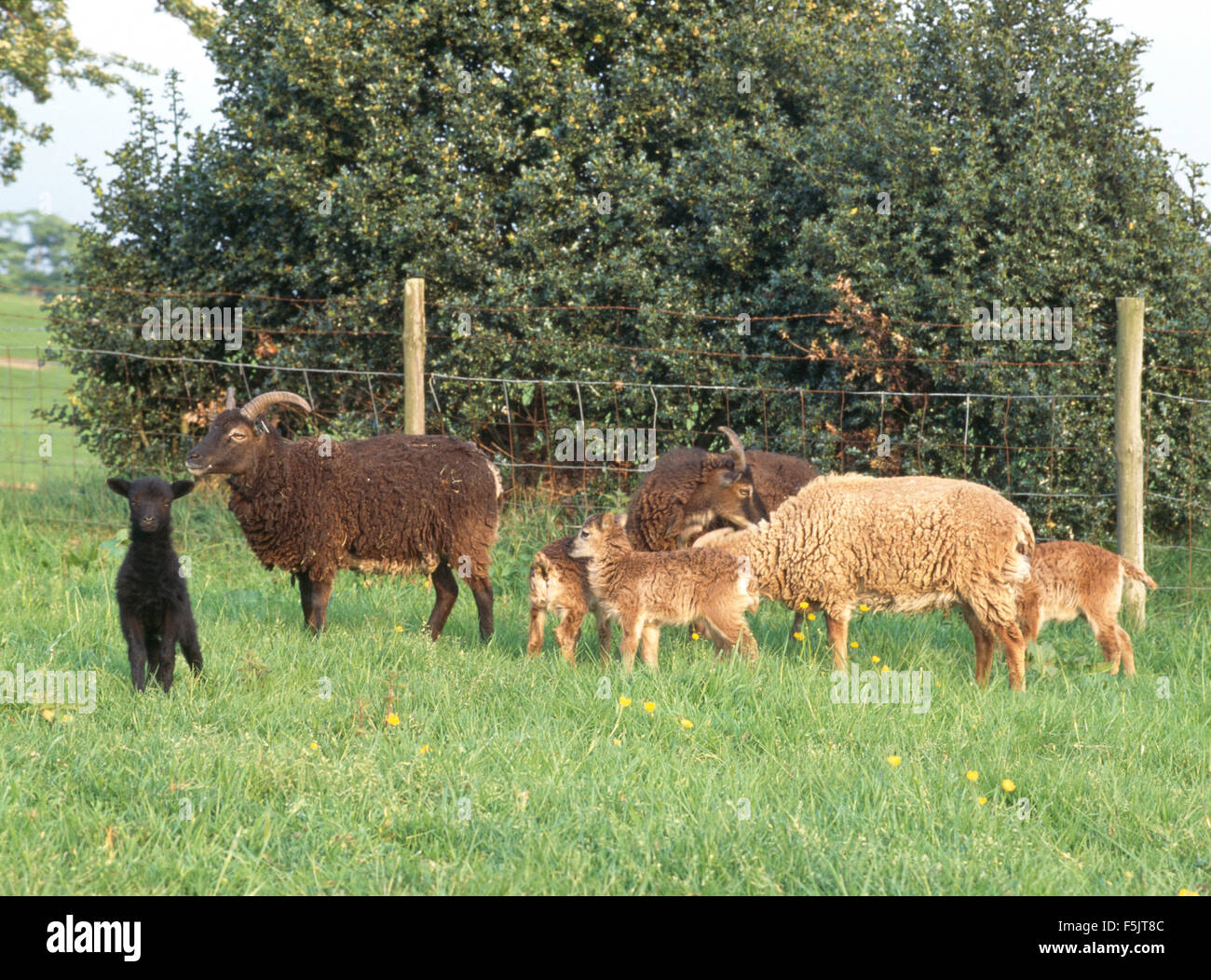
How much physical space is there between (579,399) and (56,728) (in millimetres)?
6234

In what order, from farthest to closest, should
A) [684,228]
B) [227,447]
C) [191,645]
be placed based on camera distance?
[684,228]
[227,447]
[191,645]

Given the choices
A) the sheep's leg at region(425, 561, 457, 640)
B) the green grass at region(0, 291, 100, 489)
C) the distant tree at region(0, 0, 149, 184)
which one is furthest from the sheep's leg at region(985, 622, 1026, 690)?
the distant tree at region(0, 0, 149, 184)

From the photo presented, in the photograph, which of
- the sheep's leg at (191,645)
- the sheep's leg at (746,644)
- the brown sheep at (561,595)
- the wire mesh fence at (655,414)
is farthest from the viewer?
the wire mesh fence at (655,414)

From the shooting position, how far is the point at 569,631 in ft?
22.7

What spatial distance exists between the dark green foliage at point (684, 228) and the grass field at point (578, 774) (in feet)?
10.9

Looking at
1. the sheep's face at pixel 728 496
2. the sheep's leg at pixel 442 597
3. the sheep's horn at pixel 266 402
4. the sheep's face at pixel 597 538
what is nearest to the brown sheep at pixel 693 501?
the sheep's face at pixel 728 496

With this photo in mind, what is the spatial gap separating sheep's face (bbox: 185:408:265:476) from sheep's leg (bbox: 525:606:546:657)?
2290 mm

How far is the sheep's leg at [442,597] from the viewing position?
778 centimetres

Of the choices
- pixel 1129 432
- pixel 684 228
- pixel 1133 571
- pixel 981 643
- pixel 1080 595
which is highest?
pixel 684 228

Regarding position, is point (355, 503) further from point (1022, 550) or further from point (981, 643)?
point (1022, 550)

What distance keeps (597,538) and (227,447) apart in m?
2.67

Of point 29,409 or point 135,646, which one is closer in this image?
point 135,646

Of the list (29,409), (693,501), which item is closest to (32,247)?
(29,409)

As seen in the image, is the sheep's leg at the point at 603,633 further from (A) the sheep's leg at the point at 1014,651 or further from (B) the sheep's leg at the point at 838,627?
(A) the sheep's leg at the point at 1014,651
